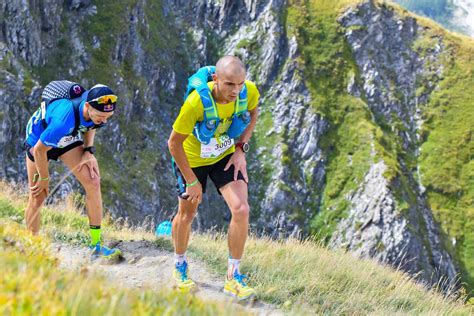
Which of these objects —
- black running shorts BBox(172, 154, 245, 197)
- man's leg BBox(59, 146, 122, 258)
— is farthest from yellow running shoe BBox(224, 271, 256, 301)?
man's leg BBox(59, 146, 122, 258)

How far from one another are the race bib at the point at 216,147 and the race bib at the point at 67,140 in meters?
2.77

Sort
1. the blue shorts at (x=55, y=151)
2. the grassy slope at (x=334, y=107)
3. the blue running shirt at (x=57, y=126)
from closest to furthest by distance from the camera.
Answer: the blue running shirt at (x=57, y=126) < the blue shorts at (x=55, y=151) < the grassy slope at (x=334, y=107)

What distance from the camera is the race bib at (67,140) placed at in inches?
319

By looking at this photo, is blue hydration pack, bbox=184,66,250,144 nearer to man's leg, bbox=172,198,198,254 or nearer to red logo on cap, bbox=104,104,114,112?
man's leg, bbox=172,198,198,254

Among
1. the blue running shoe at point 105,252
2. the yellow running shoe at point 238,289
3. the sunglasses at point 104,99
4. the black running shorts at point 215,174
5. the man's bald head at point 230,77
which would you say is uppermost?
the man's bald head at point 230,77

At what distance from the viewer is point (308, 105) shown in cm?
11612

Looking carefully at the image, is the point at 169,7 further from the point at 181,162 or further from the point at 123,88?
the point at 181,162

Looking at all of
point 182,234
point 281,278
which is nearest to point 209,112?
point 182,234

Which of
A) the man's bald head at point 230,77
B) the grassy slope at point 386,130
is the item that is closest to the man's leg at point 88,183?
the man's bald head at point 230,77

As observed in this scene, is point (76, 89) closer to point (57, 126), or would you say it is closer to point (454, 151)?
point (57, 126)

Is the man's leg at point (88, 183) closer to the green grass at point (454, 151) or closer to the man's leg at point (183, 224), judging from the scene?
the man's leg at point (183, 224)

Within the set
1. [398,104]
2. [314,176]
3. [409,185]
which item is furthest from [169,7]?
[409,185]

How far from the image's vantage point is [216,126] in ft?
21.8

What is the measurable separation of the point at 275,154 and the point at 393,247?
33672 mm
